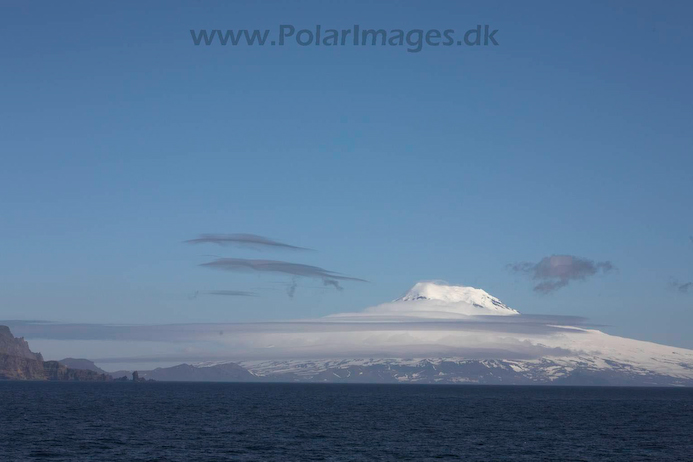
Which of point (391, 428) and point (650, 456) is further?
point (391, 428)

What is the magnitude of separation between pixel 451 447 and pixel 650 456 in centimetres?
2261

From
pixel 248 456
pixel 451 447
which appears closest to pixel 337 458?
pixel 248 456

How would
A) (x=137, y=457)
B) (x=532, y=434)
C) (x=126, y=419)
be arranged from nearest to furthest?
(x=137, y=457) → (x=532, y=434) → (x=126, y=419)

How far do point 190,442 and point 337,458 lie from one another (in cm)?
2190

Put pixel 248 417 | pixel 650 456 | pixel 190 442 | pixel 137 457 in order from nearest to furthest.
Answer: pixel 137 457, pixel 650 456, pixel 190 442, pixel 248 417

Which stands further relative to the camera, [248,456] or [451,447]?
[451,447]

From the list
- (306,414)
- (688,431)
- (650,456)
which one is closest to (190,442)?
(650,456)

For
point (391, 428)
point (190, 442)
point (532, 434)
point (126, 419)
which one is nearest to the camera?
point (190, 442)

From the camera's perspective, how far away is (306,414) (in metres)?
157

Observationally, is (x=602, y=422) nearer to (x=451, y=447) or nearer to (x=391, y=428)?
(x=391, y=428)

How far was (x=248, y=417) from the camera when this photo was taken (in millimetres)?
142000

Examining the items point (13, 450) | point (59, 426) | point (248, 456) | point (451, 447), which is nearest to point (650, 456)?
point (451, 447)

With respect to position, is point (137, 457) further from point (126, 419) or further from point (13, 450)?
point (126, 419)

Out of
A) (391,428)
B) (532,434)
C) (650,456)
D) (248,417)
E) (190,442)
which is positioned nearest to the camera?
(650,456)
